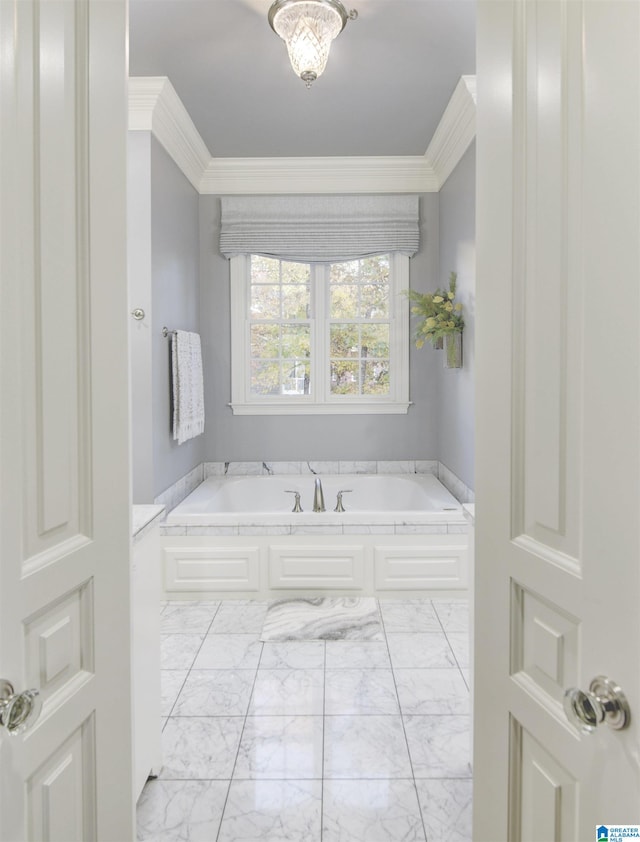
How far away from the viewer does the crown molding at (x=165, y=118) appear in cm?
301

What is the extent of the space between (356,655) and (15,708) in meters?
2.08

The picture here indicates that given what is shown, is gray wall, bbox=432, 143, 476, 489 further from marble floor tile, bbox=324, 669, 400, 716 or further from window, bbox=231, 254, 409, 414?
marble floor tile, bbox=324, 669, 400, 716

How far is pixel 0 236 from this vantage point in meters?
0.71

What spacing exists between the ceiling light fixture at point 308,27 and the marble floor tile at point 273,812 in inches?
106

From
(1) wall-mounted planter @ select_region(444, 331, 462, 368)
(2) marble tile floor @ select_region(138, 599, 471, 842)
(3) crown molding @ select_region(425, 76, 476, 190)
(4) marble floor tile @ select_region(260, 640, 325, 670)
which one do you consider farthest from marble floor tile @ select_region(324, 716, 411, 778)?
(3) crown molding @ select_region(425, 76, 476, 190)

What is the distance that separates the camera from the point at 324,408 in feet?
14.7

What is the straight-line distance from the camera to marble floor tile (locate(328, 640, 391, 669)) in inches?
98.3

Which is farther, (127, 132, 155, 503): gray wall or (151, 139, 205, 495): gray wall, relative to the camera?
(151, 139, 205, 495): gray wall

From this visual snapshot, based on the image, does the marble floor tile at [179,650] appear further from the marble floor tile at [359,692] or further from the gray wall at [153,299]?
the gray wall at [153,299]

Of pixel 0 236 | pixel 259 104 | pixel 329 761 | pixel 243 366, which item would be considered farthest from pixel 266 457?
pixel 0 236

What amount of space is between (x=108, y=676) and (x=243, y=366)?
3.57 m

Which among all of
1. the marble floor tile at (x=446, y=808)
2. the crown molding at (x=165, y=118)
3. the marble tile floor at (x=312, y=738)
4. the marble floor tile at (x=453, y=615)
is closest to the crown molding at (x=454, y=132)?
the crown molding at (x=165, y=118)

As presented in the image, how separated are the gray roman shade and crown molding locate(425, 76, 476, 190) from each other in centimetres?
35

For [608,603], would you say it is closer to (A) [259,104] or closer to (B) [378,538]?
(B) [378,538]
